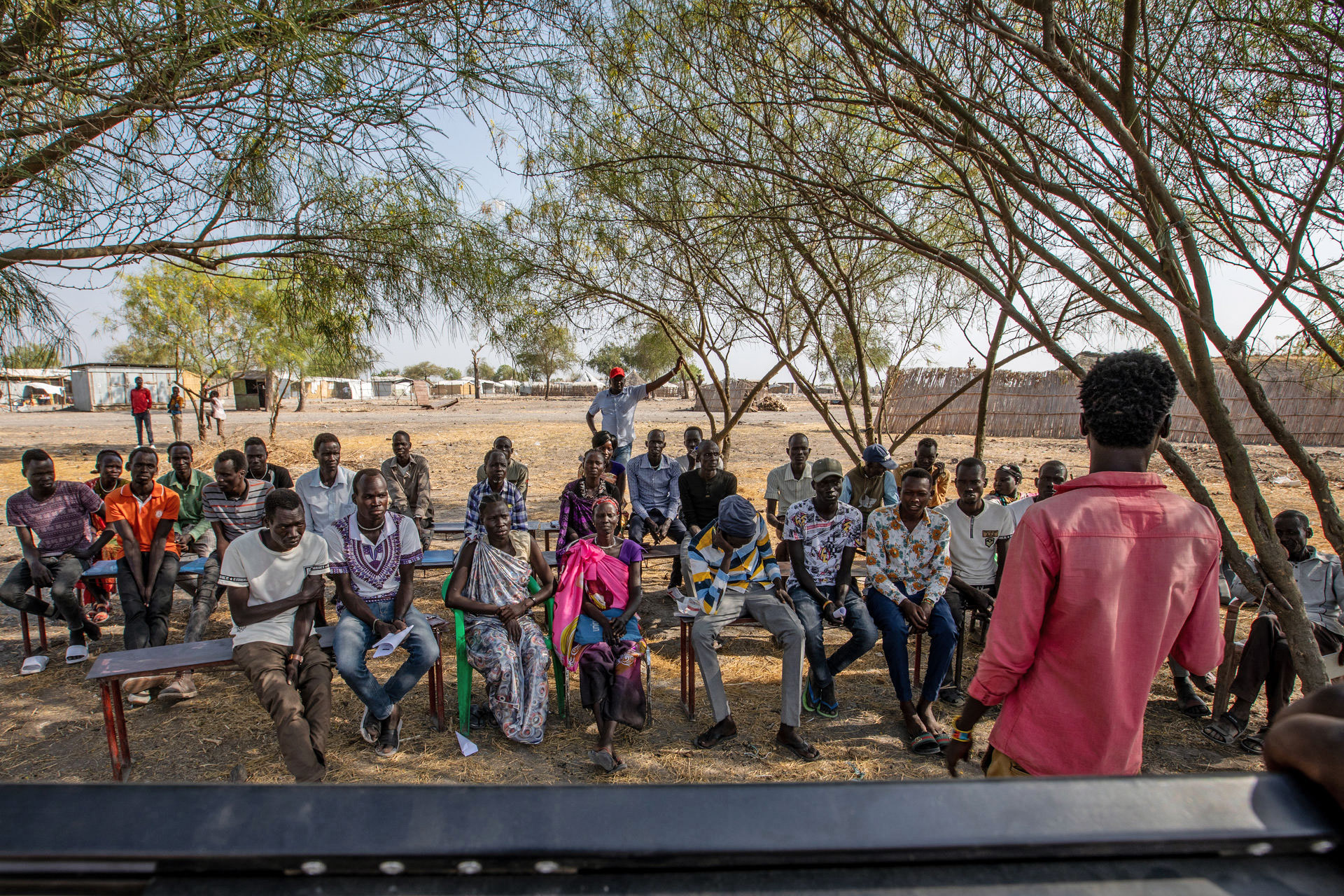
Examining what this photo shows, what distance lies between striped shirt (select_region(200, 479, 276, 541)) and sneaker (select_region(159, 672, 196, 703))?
1.01m

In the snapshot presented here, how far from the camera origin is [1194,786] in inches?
28.1

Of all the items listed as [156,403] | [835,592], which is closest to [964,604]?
[835,592]

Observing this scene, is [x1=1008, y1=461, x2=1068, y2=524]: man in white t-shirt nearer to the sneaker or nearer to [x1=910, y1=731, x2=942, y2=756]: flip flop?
[x1=910, y1=731, x2=942, y2=756]: flip flop

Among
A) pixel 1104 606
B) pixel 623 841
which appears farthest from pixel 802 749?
pixel 623 841

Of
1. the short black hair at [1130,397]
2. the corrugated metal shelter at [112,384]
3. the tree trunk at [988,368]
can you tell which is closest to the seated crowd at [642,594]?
the short black hair at [1130,397]

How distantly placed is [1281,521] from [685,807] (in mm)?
5000

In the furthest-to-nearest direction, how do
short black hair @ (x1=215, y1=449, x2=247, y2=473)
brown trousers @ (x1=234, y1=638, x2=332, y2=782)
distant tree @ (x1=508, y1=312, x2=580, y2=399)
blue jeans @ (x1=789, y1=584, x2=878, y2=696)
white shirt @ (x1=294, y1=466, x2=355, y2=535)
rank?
distant tree @ (x1=508, y1=312, x2=580, y2=399)
white shirt @ (x1=294, y1=466, x2=355, y2=535)
short black hair @ (x1=215, y1=449, x2=247, y2=473)
blue jeans @ (x1=789, y1=584, x2=878, y2=696)
brown trousers @ (x1=234, y1=638, x2=332, y2=782)

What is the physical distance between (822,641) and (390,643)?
2.61 metres

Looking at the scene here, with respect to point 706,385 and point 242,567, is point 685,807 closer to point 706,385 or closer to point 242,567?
point 242,567

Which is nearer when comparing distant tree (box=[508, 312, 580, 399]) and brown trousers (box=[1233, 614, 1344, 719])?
brown trousers (box=[1233, 614, 1344, 719])

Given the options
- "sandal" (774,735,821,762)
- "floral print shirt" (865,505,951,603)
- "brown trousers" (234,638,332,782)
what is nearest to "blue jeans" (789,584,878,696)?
"floral print shirt" (865,505,951,603)

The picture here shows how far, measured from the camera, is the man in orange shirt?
4.72 m

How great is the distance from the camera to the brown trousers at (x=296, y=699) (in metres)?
3.27

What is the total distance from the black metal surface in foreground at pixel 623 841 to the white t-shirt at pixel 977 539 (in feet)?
14.9
